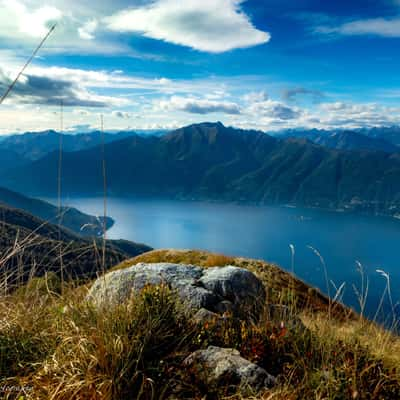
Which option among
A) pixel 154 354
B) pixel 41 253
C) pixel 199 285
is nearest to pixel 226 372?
pixel 154 354

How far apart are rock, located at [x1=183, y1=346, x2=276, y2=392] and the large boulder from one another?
4.53 feet

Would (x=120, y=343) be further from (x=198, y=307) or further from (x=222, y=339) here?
(x=198, y=307)

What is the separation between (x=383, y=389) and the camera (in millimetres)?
4254

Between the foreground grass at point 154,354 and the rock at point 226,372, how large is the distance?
0.28 ft

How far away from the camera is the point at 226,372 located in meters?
4.19

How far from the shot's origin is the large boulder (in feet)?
21.2

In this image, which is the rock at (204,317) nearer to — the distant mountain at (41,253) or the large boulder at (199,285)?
the large boulder at (199,285)

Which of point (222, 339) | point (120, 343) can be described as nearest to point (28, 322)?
point (120, 343)

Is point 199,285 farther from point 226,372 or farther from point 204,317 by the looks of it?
point 226,372

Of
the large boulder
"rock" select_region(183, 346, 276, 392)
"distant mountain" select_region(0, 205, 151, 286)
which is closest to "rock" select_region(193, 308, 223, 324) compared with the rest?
the large boulder

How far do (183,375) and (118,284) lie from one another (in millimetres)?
2789

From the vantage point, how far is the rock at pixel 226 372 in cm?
411

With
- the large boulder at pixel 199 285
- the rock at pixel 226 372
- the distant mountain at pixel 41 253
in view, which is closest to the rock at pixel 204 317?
the large boulder at pixel 199 285

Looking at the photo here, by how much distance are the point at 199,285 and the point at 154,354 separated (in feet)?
9.30
